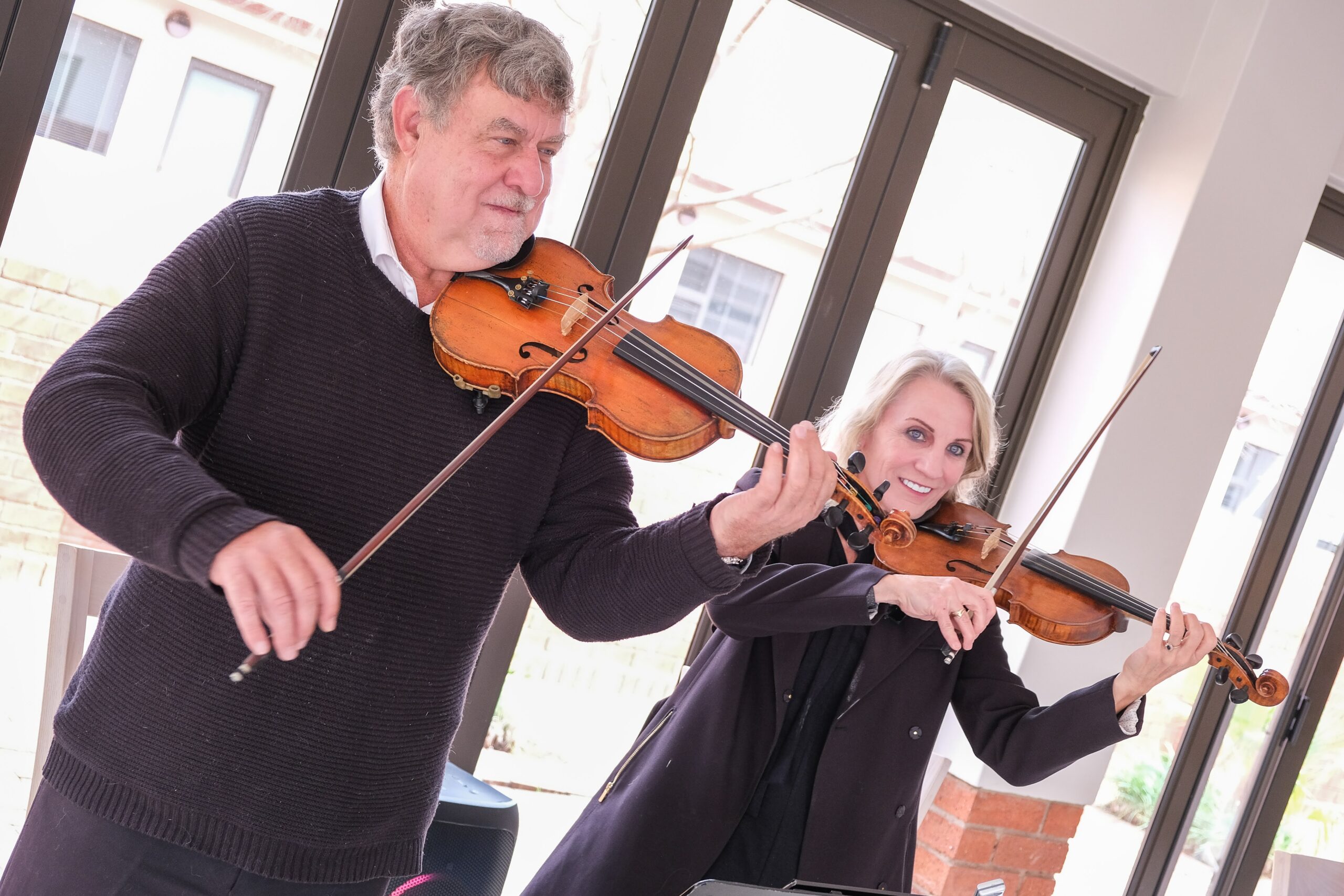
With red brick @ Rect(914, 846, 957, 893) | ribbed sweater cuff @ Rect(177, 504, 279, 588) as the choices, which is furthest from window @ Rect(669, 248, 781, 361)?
ribbed sweater cuff @ Rect(177, 504, 279, 588)

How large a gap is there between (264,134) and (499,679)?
1067mm

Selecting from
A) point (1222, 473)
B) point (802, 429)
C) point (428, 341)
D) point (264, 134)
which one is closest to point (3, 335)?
point (264, 134)

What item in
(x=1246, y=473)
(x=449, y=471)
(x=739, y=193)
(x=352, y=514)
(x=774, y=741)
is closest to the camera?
(x=449, y=471)

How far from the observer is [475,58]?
48.1 inches

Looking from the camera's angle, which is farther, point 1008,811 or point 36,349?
point 1008,811

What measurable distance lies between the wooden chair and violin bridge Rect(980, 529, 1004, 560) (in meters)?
1.22

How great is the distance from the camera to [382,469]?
1.19m

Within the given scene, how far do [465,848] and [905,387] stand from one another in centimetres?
95

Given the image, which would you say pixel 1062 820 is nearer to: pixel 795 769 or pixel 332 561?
pixel 795 769

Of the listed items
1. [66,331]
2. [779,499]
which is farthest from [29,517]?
[779,499]

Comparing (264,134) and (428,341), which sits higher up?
(264,134)

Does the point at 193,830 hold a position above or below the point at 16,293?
below

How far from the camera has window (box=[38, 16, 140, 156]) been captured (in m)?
1.74

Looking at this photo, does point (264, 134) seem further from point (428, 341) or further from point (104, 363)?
point (104, 363)
